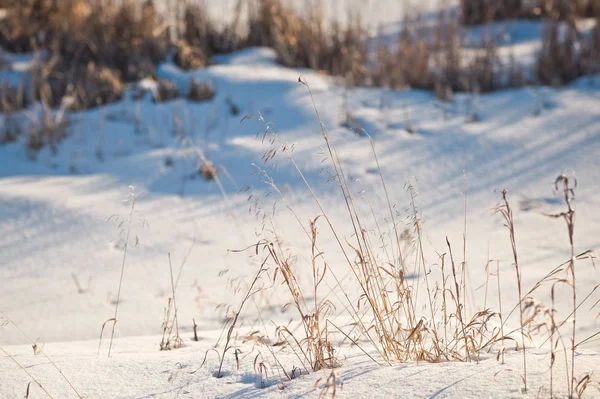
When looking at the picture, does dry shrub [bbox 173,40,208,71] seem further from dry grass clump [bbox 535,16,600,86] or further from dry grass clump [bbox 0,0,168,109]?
dry grass clump [bbox 535,16,600,86]

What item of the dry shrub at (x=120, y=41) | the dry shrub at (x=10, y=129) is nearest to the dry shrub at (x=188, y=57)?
the dry shrub at (x=120, y=41)

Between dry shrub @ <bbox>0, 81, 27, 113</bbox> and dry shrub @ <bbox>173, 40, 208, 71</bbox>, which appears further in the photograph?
dry shrub @ <bbox>173, 40, 208, 71</bbox>

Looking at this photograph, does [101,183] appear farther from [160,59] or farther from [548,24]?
[548,24]

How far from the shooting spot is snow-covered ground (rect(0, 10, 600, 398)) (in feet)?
5.37

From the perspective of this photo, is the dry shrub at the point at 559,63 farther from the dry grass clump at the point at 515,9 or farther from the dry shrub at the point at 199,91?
the dry shrub at the point at 199,91

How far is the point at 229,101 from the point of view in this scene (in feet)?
15.6

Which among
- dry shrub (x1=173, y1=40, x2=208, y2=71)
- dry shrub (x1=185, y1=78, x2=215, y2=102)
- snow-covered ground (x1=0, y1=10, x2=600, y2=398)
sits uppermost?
dry shrub (x1=173, y1=40, x2=208, y2=71)

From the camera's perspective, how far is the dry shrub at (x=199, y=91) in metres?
4.79

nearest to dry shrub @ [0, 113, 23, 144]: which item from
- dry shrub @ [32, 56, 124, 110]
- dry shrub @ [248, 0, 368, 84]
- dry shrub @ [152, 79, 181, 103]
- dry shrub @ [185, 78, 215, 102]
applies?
dry shrub @ [32, 56, 124, 110]

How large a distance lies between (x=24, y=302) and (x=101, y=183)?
54.6 inches

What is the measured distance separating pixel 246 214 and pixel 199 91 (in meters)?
1.73

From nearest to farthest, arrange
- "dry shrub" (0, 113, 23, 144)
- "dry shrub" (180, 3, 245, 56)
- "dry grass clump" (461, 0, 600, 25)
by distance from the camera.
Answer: "dry shrub" (0, 113, 23, 144), "dry shrub" (180, 3, 245, 56), "dry grass clump" (461, 0, 600, 25)

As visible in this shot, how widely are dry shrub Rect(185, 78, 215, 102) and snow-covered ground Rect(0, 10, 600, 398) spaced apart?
0.10 metres

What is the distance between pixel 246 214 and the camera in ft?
11.3
